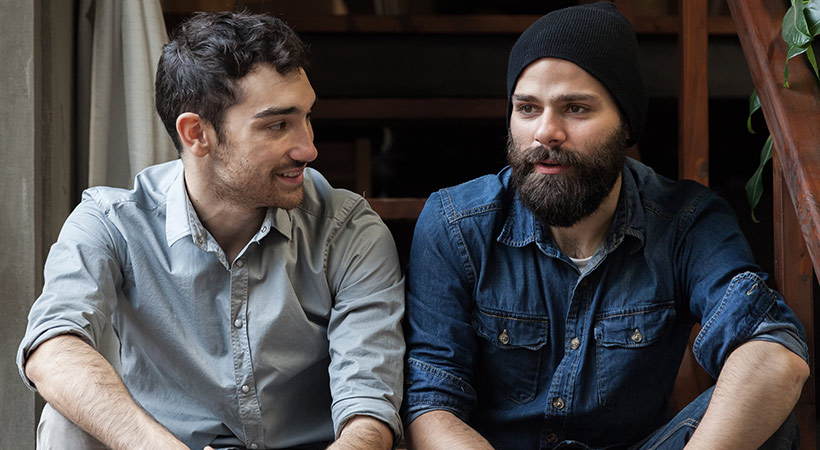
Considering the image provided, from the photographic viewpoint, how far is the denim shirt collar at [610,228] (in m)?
1.96

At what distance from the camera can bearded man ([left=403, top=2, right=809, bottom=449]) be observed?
1882mm

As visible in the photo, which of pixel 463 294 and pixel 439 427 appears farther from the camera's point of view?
pixel 463 294

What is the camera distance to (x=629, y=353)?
6.31 ft

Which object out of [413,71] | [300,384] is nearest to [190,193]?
[300,384]

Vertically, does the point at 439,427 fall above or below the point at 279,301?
below

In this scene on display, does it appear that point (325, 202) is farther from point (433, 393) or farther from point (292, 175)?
point (433, 393)

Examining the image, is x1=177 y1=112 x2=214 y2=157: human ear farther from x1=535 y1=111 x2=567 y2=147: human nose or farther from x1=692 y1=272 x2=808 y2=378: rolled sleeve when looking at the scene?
x1=692 y1=272 x2=808 y2=378: rolled sleeve

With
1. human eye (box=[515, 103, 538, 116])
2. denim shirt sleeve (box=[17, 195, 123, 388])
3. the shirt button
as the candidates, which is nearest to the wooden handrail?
human eye (box=[515, 103, 538, 116])

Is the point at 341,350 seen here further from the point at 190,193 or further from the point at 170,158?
the point at 170,158

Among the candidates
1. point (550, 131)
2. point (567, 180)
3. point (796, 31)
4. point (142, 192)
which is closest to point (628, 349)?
point (567, 180)

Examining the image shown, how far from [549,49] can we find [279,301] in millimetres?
772

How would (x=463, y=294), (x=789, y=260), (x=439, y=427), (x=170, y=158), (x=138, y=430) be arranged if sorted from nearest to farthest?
1. (x=138, y=430)
2. (x=439, y=427)
3. (x=463, y=294)
4. (x=789, y=260)
5. (x=170, y=158)

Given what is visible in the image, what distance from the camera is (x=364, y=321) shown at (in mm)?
1891

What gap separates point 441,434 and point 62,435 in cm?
73
